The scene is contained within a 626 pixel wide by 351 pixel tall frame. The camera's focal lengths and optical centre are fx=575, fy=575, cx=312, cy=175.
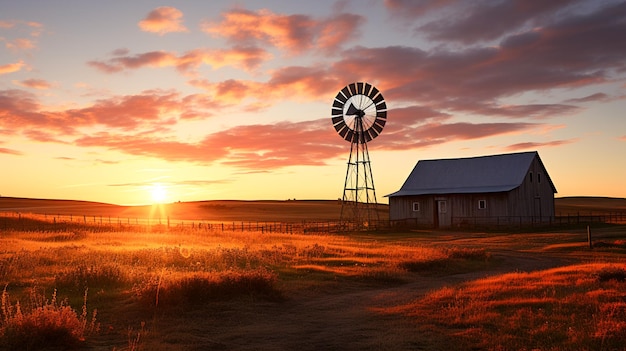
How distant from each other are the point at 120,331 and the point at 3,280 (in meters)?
8.57

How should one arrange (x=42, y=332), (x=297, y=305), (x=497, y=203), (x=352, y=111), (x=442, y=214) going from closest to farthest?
(x=42, y=332) < (x=297, y=305) < (x=497, y=203) < (x=352, y=111) < (x=442, y=214)

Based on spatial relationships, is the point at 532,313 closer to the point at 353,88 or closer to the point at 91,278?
the point at 91,278

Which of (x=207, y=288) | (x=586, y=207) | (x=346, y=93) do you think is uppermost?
(x=346, y=93)

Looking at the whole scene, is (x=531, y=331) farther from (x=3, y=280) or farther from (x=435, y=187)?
(x=435, y=187)

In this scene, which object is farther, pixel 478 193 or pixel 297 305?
pixel 478 193

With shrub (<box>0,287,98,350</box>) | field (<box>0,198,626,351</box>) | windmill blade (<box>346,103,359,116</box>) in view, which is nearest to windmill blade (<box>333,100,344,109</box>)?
windmill blade (<box>346,103,359,116</box>)

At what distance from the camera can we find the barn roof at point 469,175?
59.8 metres

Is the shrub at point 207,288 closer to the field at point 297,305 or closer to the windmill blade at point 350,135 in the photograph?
the field at point 297,305

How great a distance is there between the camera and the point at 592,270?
20.9 m

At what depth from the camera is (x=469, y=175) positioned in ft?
208

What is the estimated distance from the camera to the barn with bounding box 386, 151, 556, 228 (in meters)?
57.8

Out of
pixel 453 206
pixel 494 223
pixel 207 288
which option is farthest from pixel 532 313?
pixel 453 206

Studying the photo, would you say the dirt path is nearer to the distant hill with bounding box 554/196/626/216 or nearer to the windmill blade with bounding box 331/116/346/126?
the windmill blade with bounding box 331/116/346/126

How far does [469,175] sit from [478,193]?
540 centimetres
